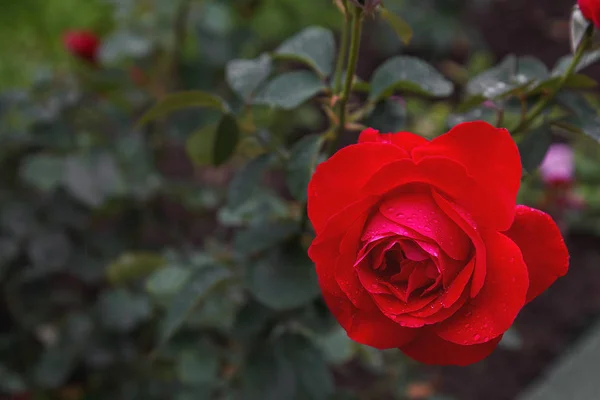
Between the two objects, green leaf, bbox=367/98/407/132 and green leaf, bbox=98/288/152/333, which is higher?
green leaf, bbox=367/98/407/132

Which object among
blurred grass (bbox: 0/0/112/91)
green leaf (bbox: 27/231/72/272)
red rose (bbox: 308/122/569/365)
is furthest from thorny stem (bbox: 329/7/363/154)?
blurred grass (bbox: 0/0/112/91)

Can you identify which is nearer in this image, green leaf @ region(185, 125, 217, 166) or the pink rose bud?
green leaf @ region(185, 125, 217, 166)

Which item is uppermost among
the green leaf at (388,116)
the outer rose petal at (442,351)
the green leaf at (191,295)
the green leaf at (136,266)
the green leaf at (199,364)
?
the green leaf at (388,116)

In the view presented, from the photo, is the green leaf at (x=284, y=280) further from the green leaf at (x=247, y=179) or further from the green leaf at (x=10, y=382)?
the green leaf at (x=10, y=382)

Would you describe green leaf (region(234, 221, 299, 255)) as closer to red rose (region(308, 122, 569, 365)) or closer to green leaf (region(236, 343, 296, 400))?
green leaf (region(236, 343, 296, 400))

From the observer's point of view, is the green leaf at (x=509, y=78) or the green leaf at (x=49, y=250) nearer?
the green leaf at (x=509, y=78)

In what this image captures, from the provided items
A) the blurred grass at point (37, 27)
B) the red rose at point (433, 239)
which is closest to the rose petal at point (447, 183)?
the red rose at point (433, 239)
